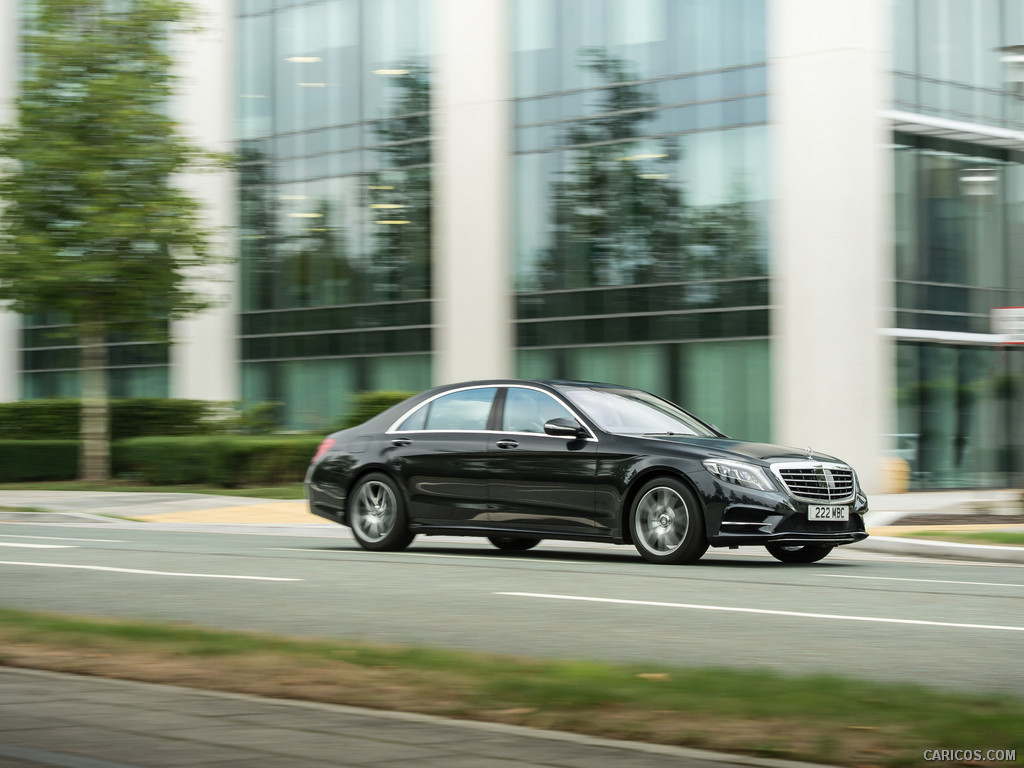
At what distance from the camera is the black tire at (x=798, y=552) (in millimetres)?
12602

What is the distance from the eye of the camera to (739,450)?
38.8 feet

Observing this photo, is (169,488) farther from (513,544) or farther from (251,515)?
(513,544)

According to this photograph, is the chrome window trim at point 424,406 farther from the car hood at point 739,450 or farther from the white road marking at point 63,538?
the white road marking at point 63,538

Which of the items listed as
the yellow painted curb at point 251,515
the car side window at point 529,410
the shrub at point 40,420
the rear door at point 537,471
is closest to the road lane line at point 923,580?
the rear door at point 537,471

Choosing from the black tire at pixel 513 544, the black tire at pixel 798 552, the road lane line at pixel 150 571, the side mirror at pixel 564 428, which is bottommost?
the black tire at pixel 513 544

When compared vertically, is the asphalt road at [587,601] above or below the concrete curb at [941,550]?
above

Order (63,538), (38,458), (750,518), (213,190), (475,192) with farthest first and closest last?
(213,190) < (38,458) < (475,192) < (63,538) < (750,518)

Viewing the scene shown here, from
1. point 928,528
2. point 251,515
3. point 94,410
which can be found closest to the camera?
point 928,528

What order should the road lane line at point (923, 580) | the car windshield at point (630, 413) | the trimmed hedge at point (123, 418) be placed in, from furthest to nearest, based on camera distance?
the trimmed hedge at point (123, 418) → the car windshield at point (630, 413) → the road lane line at point (923, 580)

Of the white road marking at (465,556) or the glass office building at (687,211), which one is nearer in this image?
the white road marking at (465,556)

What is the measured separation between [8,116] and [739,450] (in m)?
31.9

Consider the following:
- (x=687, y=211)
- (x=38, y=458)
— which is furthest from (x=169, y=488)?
(x=687, y=211)

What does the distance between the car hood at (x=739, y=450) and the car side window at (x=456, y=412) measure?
1666 millimetres

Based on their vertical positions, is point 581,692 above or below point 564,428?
below
